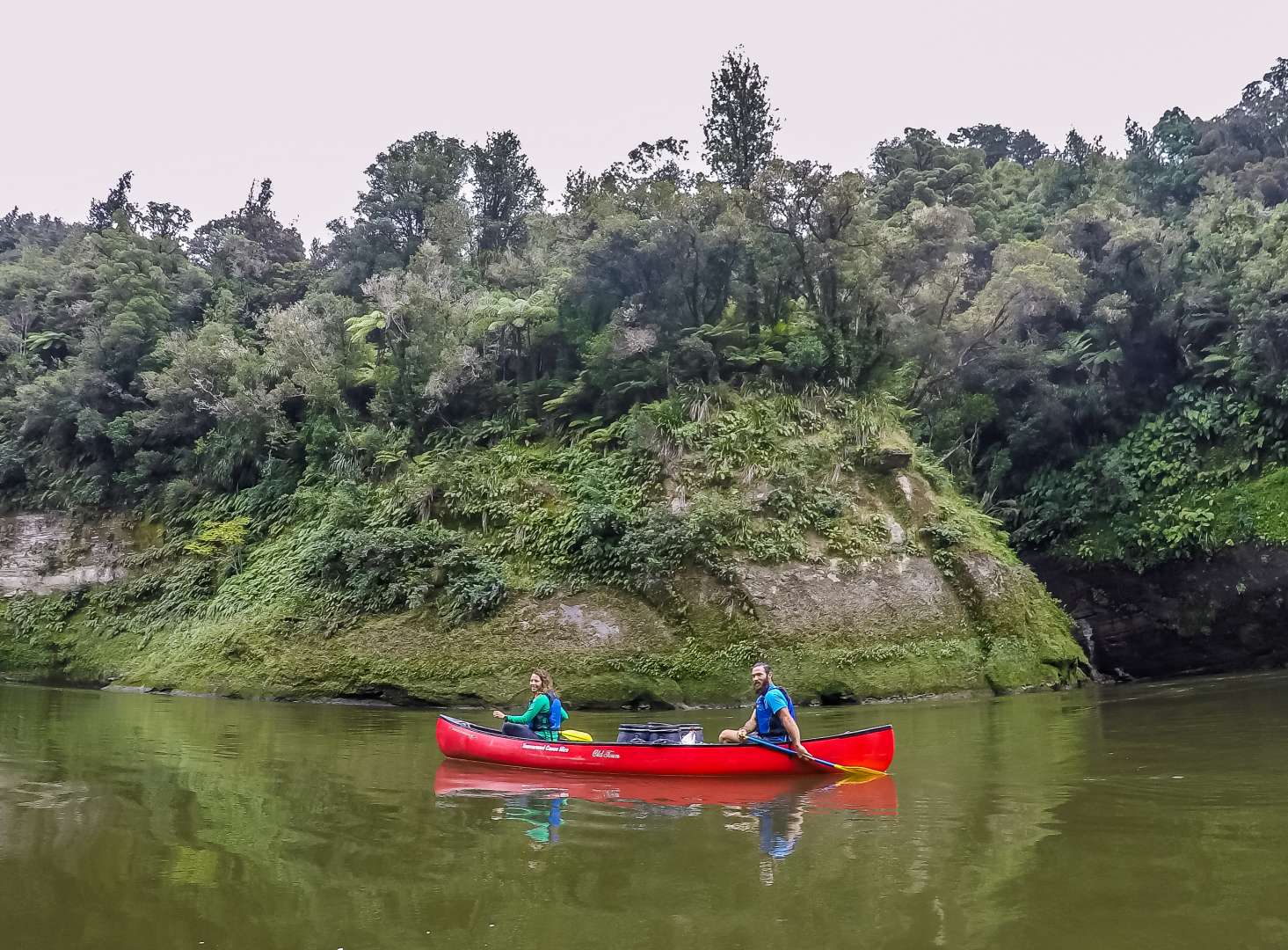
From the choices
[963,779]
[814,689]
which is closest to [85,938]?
[963,779]

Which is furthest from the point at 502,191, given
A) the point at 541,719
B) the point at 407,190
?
the point at 541,719

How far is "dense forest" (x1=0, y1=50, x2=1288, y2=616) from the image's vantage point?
83.1ft

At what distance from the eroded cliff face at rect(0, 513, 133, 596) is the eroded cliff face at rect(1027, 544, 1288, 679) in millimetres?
28635

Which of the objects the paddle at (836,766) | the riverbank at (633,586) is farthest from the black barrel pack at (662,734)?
the riverbank at (633,586)

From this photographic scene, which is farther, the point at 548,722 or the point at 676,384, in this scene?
the point at 676,384

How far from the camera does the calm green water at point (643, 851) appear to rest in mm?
6055

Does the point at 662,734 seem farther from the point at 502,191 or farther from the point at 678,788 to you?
the point at 502,191

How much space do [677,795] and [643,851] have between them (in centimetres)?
289

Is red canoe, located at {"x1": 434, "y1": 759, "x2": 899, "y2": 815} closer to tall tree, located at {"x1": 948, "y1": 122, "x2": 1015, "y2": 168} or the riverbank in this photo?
the riverbank

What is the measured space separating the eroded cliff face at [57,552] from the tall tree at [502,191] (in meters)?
20.8

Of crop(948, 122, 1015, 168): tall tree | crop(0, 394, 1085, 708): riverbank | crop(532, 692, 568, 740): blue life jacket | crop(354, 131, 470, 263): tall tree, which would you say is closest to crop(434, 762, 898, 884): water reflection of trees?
crop(532, 692, 568, 740): blue life jacket

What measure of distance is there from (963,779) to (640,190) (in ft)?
65.5

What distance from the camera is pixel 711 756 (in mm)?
11836

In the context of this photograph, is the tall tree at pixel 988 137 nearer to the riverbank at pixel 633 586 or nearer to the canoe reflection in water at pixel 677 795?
the riverbank at pixel 633 586
